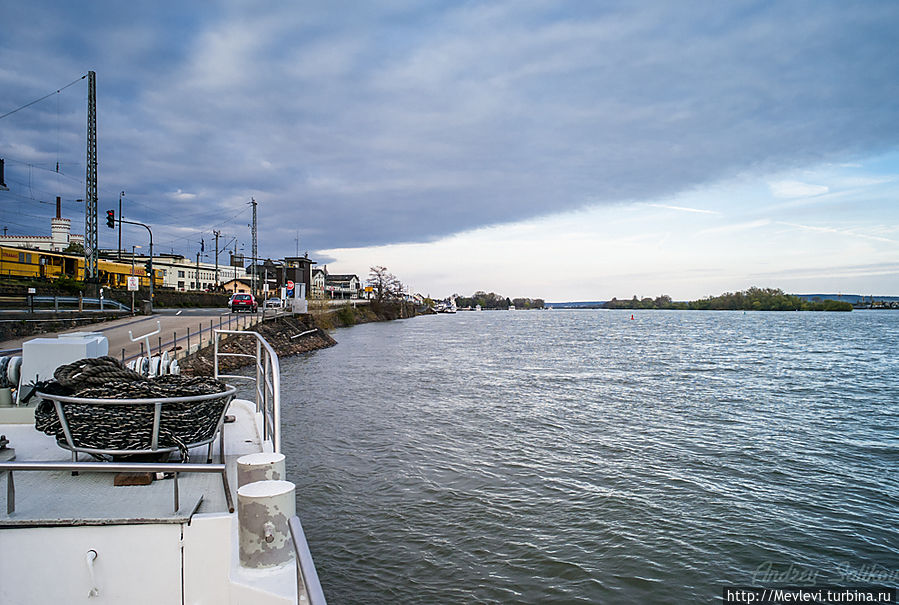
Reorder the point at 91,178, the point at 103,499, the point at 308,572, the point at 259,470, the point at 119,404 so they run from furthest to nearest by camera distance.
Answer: the point at 91,178 < the point at 119,404 < the point at 103,499 < the point at 259,470 < the point at 308,572

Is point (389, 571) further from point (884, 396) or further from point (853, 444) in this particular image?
point (884, 396)

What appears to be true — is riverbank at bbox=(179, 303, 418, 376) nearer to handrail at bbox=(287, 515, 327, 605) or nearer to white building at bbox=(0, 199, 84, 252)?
handrail at bbox=(287, 515, 327, 605)

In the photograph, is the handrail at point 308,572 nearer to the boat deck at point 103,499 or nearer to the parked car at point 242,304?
the boat deck at point 103,499

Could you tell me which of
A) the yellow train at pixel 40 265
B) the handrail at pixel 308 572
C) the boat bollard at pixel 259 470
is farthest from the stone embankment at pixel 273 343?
the handrail at pixel 308 572

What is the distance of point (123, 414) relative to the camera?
3914mm

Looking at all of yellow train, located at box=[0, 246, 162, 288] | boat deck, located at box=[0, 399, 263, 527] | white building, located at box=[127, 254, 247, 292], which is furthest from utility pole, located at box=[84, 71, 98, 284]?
white building, located at box=[127, 254, 247, 292]

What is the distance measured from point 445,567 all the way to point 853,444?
12.4 m

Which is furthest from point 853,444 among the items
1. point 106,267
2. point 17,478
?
point 106,267

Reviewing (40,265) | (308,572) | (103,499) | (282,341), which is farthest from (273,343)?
(308,572)

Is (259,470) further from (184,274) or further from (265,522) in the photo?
(184,274)

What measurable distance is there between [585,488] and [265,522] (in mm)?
8596

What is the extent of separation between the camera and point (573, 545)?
26.6 feet

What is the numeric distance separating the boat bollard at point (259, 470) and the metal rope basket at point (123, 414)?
97 cm

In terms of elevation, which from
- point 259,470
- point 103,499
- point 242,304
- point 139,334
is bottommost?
point 103,499
